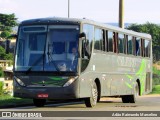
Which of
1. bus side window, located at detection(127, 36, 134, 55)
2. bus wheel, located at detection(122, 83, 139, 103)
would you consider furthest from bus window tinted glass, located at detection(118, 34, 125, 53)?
bus wheel, located at detection(122, 83, 139, 103)

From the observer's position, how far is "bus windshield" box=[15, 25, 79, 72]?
861 inches

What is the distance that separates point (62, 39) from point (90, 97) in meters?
2.54

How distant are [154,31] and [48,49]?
14591 centimetres

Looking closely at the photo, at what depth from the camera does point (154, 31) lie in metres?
166

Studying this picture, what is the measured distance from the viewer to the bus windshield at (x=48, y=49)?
71.7 feet

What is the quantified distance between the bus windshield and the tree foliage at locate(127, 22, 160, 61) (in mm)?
138082

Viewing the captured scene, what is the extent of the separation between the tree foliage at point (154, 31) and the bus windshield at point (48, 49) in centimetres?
13808

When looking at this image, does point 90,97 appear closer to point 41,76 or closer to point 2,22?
point 41,76

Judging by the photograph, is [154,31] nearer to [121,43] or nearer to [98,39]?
[121,43]

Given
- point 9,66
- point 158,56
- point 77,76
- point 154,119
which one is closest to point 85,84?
point 77,76

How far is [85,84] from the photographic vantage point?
2255cm

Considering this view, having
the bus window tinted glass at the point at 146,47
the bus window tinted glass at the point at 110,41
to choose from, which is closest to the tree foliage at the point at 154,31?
the bus window tinted glass at the point at 146,47

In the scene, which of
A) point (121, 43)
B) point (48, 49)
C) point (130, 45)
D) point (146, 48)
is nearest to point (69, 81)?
point (48, 49)

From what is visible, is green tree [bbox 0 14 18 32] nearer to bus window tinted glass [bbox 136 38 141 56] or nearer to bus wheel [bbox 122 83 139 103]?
bus window tinted glass [bbox 136 38 141 56]
